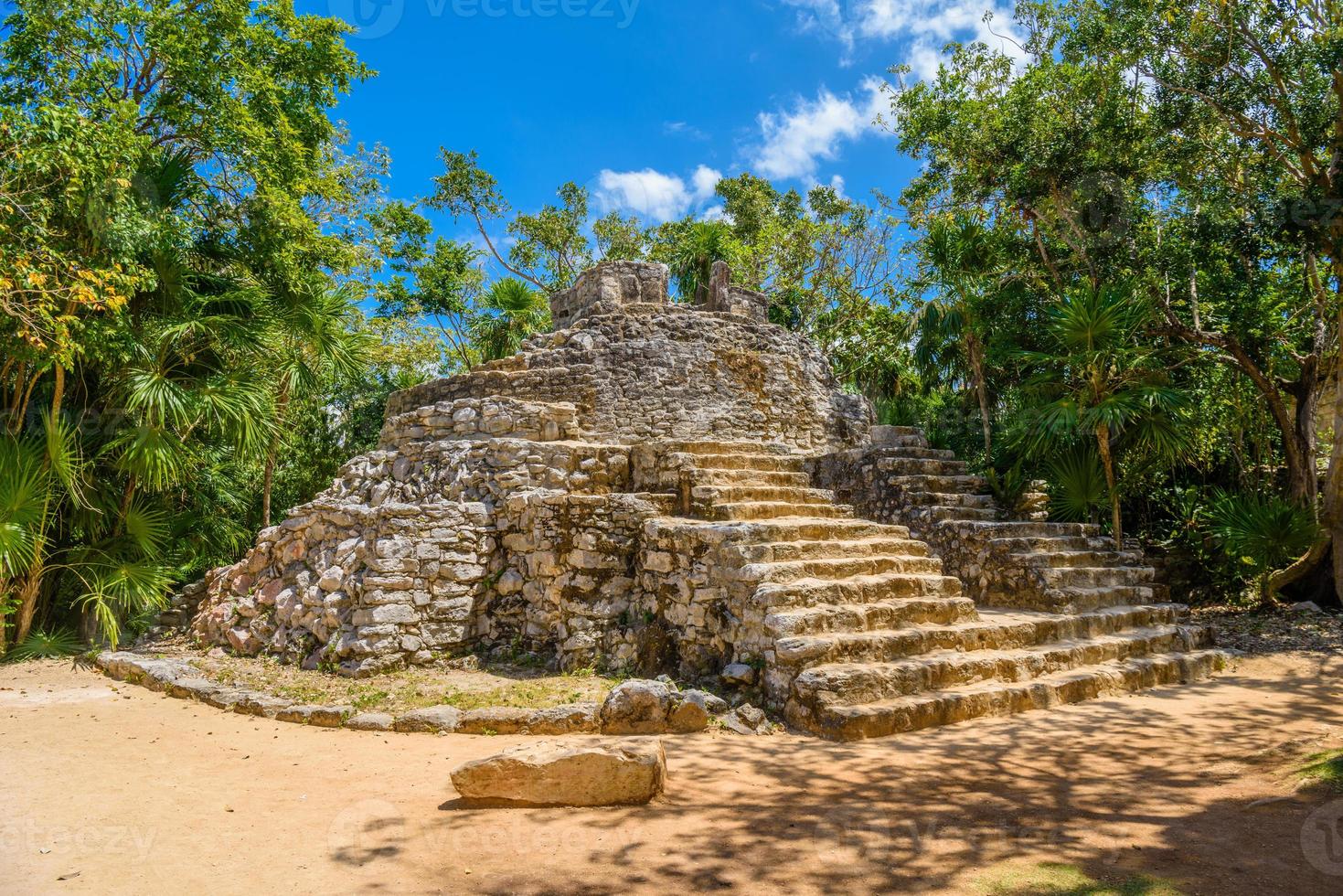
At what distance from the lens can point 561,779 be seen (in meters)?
3.59

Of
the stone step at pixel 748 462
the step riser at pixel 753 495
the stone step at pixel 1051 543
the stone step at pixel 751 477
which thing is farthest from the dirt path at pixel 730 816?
the stone step at pixel 748 462

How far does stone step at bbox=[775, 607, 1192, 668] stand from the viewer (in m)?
5.05

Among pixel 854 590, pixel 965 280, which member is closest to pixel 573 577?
pixel 854 590

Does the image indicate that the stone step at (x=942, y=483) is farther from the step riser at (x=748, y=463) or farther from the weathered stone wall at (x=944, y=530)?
the step riser at (x=748, y=463)

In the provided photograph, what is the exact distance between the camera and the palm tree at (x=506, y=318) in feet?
Answer: 54.2

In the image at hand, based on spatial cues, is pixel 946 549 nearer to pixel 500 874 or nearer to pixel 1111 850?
pixel 1111 850

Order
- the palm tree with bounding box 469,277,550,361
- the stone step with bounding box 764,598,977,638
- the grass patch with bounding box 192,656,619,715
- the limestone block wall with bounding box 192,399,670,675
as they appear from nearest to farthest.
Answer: the stone step with bounding box 764,598,977,638 < the grass patch with bounding box 192,656,619,715 < the limestone block wall with bounding box 192,399,670,675 < the palm tree with bounding box 469,277,550,361

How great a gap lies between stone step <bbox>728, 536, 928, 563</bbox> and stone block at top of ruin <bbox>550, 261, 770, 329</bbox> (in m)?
5.38

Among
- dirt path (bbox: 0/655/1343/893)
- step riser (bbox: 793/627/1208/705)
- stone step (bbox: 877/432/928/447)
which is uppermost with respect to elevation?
stone step (bbox: 877/432/928/447)

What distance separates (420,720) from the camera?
16.9ft

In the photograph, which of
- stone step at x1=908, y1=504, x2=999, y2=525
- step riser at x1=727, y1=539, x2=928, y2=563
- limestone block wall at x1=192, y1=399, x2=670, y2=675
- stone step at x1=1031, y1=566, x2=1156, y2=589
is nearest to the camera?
step riser at x1=727, y1=539, x2=928, y2=563

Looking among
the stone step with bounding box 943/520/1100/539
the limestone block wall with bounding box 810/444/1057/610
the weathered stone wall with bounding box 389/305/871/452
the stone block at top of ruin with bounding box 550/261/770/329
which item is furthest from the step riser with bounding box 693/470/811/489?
the stone block at top of ruin with bounding box 550/261/770/329

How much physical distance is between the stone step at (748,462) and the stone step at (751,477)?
95mm

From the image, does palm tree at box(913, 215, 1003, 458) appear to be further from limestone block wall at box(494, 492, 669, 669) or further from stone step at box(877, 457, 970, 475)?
limestone block wall at box(494, 492, 669, 669)
